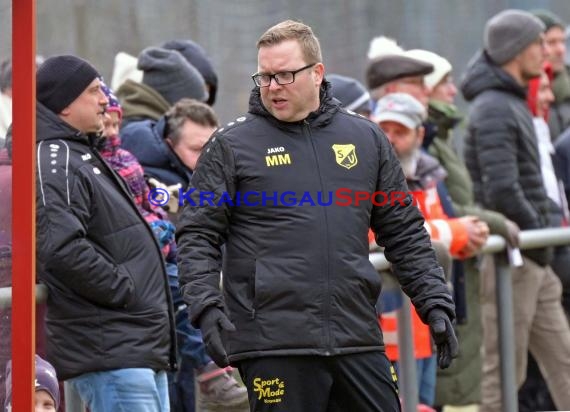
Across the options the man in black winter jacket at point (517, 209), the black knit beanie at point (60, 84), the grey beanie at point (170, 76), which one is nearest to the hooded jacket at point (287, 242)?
the black knit beanie at point (60, 84)

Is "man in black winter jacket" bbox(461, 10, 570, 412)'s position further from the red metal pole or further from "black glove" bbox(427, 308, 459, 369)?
the red metal pole

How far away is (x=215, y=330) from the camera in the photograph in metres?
4.98

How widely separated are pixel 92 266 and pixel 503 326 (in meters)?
2.69

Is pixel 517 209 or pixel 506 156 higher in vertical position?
pixel 506 156

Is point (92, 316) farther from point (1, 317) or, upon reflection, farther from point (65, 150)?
point (1, 317)

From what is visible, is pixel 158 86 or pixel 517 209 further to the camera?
pixel 517 209

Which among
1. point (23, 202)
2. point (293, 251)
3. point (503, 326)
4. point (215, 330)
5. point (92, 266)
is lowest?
point (503, 326)

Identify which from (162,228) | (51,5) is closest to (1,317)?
(162,228)

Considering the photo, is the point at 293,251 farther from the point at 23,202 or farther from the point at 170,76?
the point at 170,76

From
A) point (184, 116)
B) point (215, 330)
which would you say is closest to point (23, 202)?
point (215, 330)

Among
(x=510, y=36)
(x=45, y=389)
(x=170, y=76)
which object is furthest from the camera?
Answer: (x=510, y=36)

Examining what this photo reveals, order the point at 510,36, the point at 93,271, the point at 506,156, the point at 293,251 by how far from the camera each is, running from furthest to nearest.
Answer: the point at 510,36, the point at 506,156, the point at 93,271, the point at 293,251

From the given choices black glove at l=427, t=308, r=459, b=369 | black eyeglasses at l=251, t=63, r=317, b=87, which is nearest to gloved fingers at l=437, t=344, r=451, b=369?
black glove at l=427, t=308, r=459, b=369

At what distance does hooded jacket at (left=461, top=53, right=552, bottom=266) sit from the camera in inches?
315
